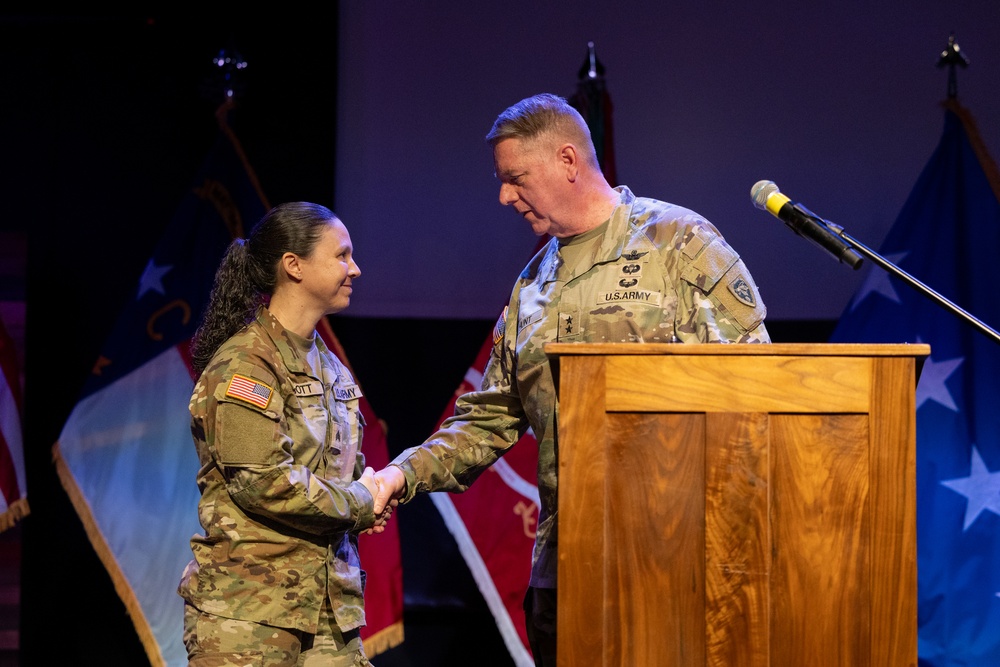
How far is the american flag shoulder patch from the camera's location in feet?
7.36

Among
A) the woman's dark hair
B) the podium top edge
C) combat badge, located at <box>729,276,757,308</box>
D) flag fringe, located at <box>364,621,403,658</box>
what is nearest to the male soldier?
combat badge, located at <box>729,276,757,308</box>

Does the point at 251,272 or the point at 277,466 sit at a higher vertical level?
the point at 251,272

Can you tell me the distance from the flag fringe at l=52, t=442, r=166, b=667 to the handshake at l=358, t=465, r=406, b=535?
1.51m

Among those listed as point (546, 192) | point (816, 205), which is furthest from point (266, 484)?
point (816, 205)

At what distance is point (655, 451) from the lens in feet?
4.93

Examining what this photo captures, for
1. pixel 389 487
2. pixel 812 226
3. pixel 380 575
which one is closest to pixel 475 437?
pixel 389 487

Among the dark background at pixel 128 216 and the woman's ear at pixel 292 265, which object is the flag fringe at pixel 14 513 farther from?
the woman's ear at pixel 292 265

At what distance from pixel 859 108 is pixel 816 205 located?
411mm

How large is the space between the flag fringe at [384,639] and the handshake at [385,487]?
1230 mm

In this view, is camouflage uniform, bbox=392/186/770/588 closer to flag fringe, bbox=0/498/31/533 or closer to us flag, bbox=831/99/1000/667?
us flag, bbox=831/99/1000/667

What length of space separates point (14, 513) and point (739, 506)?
9.76ft

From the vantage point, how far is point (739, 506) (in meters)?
1.47

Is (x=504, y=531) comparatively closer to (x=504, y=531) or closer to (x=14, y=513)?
(x=504, y=531)

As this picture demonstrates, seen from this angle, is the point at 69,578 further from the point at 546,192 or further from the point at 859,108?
the point at 859,108
